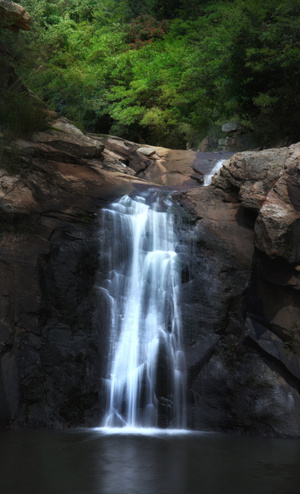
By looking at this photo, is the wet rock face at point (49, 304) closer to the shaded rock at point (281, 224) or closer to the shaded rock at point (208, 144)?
the shaded rock at point (281, 224)

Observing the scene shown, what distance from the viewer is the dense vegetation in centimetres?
1550

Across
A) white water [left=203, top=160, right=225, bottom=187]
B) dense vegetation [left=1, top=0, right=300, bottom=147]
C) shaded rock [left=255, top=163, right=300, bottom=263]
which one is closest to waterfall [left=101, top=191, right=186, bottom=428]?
shaded rock [left=255, top=163, right=300, bottom=263]

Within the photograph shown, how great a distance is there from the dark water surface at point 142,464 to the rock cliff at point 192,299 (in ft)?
3.08

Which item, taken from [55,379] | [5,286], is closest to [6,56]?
[5,286]

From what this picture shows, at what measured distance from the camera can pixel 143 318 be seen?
31.9ft

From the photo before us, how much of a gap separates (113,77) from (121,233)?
1524cm

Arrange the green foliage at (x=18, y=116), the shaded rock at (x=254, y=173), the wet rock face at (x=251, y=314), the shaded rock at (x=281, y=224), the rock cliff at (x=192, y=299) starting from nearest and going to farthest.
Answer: the rock cliff at (x=192, y=299)
the wet rock face at (x=251, y=314)
the shaded rock at (x=281, y=224)
the shaded rock at (x=254, y=173)
the green foliage at (x=18, y=116)

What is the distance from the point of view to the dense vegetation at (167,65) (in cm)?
1550

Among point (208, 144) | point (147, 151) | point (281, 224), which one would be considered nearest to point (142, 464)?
point (281, 224)

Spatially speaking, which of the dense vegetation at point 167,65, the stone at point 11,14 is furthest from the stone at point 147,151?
the stone at point 11,14

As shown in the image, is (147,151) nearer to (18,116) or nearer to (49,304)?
(18,116)

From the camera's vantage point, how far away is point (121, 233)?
1078cm

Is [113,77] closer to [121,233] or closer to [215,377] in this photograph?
[121,233]

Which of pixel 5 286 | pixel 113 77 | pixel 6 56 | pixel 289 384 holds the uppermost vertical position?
pixel 113 77
